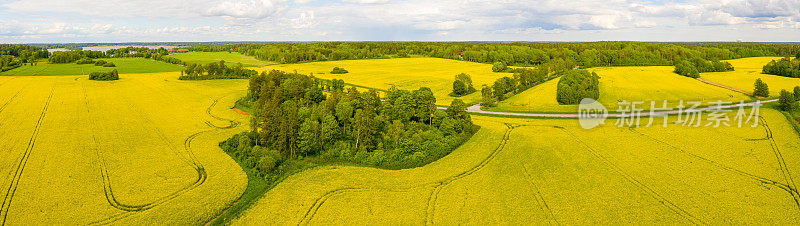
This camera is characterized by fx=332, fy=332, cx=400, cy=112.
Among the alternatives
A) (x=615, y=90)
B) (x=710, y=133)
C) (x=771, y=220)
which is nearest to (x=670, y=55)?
(x=615, y=90)

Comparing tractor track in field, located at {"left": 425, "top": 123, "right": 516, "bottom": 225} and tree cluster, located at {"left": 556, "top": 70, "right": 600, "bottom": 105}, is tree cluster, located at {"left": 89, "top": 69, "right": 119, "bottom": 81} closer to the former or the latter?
tractor track in field, located at {"left": 425, "top": 123, "right": 516, "bottom": 225}

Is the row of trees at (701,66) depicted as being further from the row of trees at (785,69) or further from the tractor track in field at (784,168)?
the tractor track in field at (784,168)

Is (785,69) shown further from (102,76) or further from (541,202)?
(102,76)

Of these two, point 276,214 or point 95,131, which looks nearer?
point 276,214

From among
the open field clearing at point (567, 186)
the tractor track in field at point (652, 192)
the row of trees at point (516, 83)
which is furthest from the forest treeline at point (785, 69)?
the tractor track in field at point (652, 192)

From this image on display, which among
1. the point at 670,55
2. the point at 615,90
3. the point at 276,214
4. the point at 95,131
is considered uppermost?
the point at 670,55

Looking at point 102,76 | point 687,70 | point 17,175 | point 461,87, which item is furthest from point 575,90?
point 102,76

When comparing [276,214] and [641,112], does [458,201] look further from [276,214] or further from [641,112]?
[641,112]
